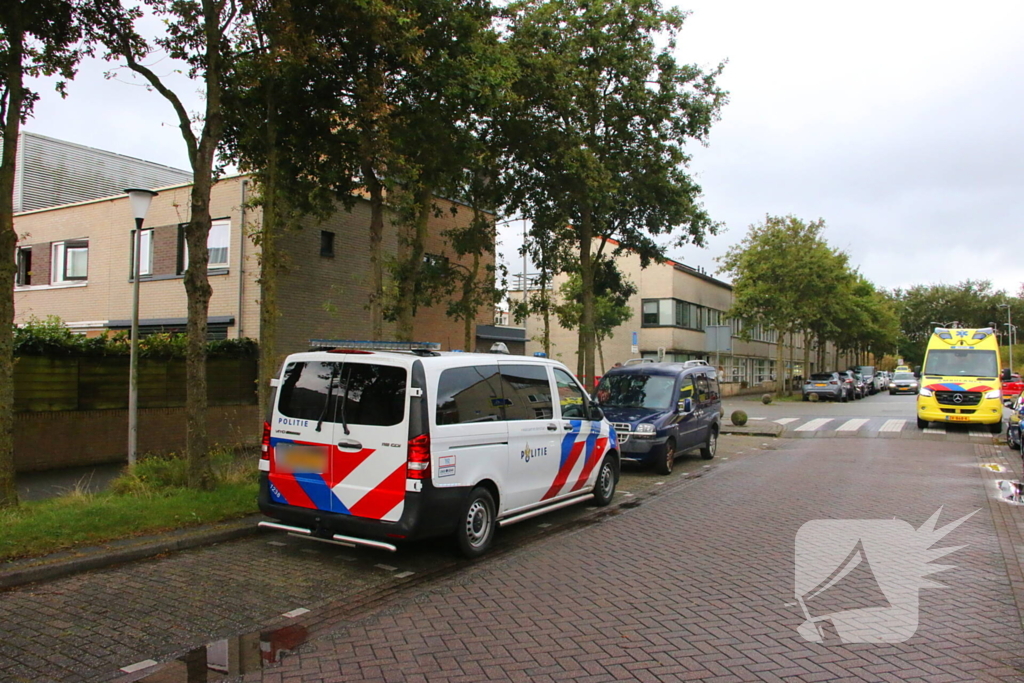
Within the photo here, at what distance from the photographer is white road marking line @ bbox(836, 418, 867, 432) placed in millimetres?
22814

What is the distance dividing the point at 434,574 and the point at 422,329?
1492cm

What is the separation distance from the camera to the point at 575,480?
360 inches

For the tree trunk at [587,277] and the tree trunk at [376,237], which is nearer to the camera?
the tree trunk at [376,237]

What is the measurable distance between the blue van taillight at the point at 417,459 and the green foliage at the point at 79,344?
8868mm

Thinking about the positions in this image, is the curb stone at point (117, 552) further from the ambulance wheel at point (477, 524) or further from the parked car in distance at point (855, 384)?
the parked car in distance at point (855, 384)

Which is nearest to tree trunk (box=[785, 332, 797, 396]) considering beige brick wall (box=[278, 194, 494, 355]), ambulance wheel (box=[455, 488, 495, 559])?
beige brick wall (box=[278, 194, 494, 355])

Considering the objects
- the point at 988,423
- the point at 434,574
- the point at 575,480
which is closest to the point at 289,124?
the point at 575,480

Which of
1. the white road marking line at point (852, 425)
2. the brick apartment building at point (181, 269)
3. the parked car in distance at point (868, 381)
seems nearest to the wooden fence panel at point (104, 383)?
the brick apartment building at point (181, 269)

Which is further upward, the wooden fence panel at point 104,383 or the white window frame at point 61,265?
the white window frame at point 61,265

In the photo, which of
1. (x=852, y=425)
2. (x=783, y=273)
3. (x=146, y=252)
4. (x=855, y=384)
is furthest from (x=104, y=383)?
(x=855, y=384)

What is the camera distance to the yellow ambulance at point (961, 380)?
20641 mm

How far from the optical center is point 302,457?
698cm

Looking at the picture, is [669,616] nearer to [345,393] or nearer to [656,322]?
[345,393]

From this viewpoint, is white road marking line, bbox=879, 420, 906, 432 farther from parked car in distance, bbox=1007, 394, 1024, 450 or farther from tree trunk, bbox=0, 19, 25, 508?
tree trunk, bbox=0, 19, 25, 508
